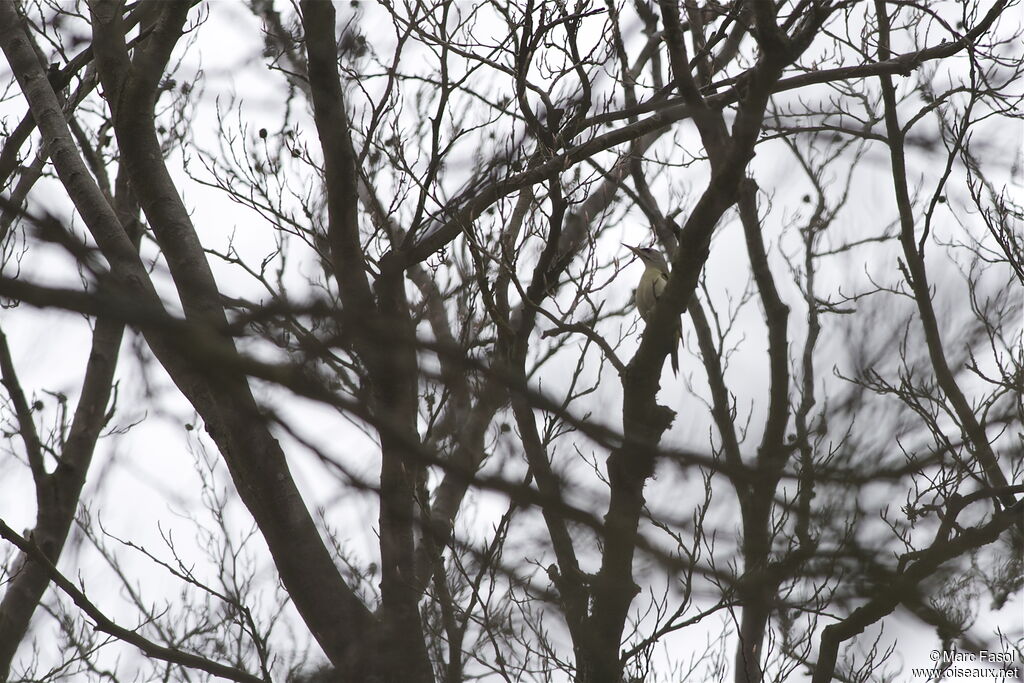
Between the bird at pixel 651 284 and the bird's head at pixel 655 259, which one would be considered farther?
the bird's head at pixel 655 259

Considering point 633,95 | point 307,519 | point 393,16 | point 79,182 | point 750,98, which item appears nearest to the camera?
point 750,98

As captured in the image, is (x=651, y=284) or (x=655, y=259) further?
(x=655, y=259)

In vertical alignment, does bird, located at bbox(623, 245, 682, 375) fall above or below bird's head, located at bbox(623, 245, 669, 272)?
below

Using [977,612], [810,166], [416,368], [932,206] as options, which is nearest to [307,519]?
[416,368]

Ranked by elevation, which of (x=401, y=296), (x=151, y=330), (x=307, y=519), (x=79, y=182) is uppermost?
(x=79, y=182)

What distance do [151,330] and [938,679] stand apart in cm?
549

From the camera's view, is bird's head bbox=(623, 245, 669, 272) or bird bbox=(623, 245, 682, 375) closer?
bird bbox=(623, 245, 682, 375)

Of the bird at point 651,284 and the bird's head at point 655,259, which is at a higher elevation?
the bird's head at point 655,259

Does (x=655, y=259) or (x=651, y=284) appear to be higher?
(x=655, y=259)

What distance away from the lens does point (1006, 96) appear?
599 centimetres

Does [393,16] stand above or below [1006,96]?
below

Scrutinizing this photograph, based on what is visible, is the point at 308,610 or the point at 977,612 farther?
the point at 977,612

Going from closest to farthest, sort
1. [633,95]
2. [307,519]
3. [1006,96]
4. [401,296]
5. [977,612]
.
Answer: [401,296], [307,519], [977,612], [1006,96], [633,95]

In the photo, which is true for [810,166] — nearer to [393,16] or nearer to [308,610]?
[393,16]
